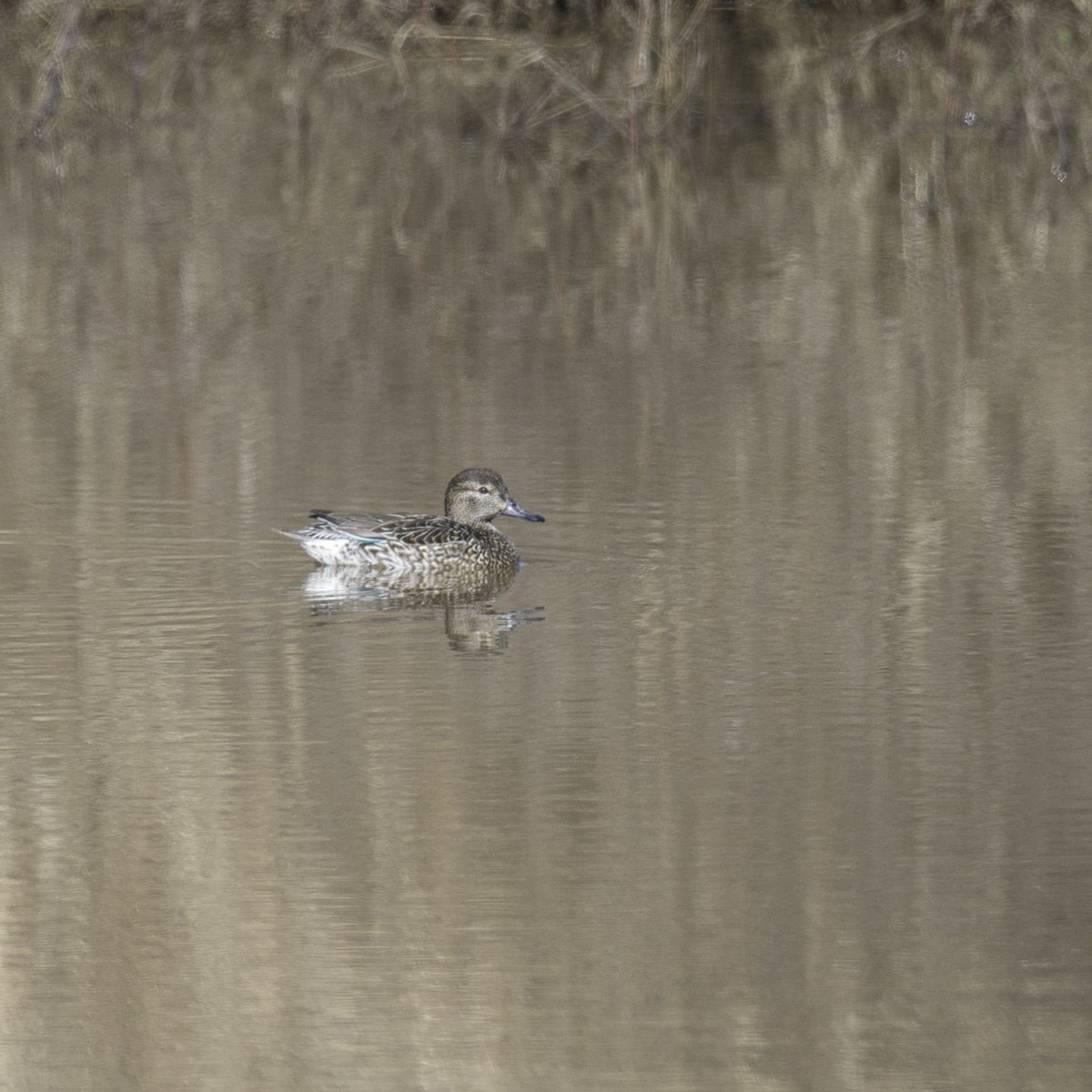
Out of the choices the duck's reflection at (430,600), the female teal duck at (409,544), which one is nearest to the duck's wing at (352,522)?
the female teal duck at (409,544)

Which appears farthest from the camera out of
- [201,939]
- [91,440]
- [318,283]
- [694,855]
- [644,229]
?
[644,229]

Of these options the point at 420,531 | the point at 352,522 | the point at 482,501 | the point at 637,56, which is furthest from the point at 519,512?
the point at 637,56

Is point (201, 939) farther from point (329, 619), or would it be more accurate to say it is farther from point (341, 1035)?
point (329, 619)

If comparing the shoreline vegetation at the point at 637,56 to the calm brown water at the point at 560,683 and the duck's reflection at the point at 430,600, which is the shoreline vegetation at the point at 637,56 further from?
the duck's reflection at the point at 430,600

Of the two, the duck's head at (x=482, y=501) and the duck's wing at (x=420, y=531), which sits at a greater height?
the duck's head at (x=482, y=501)

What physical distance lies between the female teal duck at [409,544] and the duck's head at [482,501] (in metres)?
0.05

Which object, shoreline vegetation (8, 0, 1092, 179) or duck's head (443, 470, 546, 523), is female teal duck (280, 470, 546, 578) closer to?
duck's head (443, 470, 546, 523)

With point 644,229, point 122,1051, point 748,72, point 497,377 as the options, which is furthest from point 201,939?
point 748,72

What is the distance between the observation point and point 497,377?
11523 millimetres

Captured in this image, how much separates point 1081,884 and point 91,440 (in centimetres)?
567

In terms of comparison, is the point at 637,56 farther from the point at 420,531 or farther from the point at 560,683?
the point at 560,683

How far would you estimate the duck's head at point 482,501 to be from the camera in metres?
8.79

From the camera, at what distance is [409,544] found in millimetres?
8523

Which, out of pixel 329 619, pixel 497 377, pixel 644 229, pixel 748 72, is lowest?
pixel 329 619
